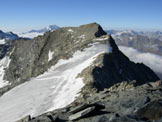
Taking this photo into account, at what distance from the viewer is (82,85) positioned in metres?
40.4

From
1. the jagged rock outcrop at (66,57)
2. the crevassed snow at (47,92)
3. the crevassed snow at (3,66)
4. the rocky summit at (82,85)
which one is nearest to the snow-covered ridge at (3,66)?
the crevassed snow at (3,66)

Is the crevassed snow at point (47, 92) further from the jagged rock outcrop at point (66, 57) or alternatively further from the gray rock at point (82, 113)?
the gray rock at point (82, 113)

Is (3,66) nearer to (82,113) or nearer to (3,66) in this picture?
(3,66)

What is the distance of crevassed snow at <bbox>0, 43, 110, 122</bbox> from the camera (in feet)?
113

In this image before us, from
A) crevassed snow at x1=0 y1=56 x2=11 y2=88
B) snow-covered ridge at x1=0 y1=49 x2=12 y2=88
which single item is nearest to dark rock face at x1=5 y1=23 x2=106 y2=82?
snow-covered ridge at x1=0 y1=49 x2=12 y2=88

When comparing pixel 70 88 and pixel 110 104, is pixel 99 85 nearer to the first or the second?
pixel 70 88

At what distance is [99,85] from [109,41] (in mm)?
27646

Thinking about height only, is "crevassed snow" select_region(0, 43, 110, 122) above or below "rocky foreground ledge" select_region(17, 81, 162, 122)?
below

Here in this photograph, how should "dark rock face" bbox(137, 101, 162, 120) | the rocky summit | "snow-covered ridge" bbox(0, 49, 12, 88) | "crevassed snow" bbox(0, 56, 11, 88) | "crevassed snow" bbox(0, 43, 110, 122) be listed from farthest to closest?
"crevassed snow" bbox(0, 56, 11, 88) < "snow-covered ridge" bbox(0, 49, 12, 88) < "crevassed snow" bbox(0, 43, 110, 122) < the rocky summit < "dark rock face" bbox(137, 101, 162, 120)

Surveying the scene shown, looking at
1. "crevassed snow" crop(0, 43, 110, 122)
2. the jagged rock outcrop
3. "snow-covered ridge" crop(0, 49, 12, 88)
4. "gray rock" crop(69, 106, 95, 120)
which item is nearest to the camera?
"gray rock" crop(69, 106, 95, 120)

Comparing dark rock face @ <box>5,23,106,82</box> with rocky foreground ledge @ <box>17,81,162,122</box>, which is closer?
rocky foreground ledge @ <box>17,81,162,122</box>

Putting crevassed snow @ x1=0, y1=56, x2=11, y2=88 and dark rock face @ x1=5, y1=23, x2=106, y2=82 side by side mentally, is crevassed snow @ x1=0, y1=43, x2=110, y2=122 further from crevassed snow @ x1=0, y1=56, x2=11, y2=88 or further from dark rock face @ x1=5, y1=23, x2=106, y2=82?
crevassed snow @ x1=0, y1=56, x2=11, y2=88

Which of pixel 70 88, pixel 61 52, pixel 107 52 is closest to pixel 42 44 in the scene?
pixel 61 52

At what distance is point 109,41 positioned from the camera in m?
65.9
